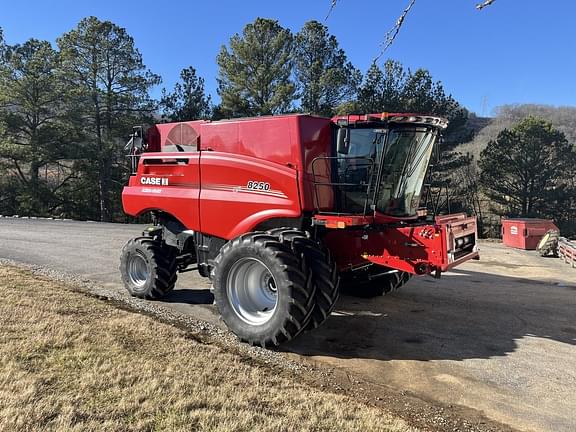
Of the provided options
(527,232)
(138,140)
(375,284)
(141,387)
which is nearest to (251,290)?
(141,387)

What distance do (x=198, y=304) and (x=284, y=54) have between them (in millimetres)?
23824

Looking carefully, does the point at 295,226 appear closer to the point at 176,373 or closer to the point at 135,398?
the point at 176,373

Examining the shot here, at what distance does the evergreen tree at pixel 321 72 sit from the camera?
2756 cm

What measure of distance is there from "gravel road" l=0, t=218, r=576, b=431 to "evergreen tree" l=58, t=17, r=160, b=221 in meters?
21.2

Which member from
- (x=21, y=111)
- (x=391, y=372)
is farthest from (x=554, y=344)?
(x=21, y=111)

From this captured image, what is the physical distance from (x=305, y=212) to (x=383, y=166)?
1.18 m

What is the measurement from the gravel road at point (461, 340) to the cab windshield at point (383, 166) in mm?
1717

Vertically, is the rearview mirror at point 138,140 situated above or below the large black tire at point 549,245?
above

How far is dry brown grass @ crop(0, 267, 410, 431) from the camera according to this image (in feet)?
11.2

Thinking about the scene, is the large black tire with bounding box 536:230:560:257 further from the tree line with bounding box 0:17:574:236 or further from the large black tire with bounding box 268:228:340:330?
the large black tire with bounding box 268:228:340:330

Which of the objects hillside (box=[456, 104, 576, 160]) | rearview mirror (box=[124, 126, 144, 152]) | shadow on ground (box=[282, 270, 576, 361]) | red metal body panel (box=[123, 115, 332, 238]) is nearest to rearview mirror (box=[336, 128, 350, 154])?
red metal body panel (box=[123, 115, 332, 238])

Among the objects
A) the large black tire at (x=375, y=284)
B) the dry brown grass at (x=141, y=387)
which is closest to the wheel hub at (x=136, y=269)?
the dry brown grass at (x=141, y=387)

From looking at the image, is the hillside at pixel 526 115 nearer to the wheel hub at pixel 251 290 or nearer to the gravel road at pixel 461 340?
the gravel road at pixel 461 340

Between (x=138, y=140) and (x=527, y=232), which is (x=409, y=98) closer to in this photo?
(x=527, y=232)
